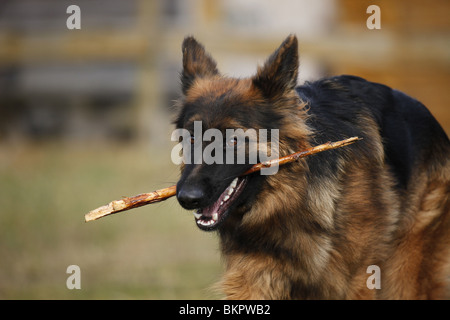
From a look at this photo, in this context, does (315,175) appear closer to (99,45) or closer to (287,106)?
(287,106)

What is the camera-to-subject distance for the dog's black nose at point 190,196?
142 inches

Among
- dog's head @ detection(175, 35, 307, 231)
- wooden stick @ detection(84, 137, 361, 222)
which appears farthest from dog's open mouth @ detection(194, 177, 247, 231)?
wooden stick @ detection(84, 137, 361, 222)

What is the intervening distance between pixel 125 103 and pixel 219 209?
1229 cm

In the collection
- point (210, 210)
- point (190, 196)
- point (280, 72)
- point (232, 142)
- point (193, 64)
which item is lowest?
point (210, 210)

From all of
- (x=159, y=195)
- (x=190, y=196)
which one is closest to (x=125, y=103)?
(x=159, y=195)

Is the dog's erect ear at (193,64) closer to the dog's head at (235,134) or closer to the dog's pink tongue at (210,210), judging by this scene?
the dog's head at (235,134)

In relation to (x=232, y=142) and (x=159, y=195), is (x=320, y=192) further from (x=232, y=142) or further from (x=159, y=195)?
(x=159, y=195)

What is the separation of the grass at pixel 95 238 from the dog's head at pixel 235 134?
62 cm

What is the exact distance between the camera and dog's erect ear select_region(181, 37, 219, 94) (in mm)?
4484

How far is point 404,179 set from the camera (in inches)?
174

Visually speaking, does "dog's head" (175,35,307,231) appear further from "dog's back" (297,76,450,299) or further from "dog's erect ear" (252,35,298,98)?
"dog's back" (297,76,450,299)

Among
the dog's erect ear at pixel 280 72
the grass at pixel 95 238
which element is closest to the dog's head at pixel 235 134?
the dog's erect ear at pixel 280 72

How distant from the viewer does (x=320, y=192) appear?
4.04m

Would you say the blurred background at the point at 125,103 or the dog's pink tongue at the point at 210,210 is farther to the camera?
the blurred background at the point at 125,103
